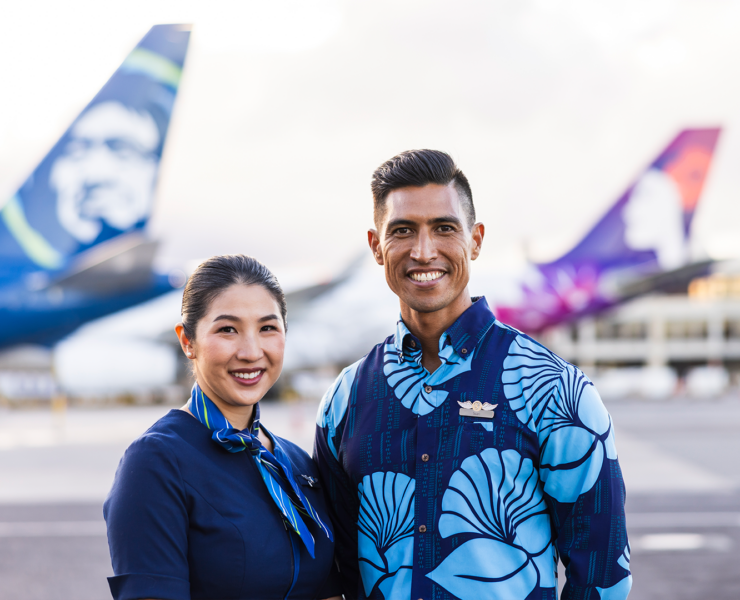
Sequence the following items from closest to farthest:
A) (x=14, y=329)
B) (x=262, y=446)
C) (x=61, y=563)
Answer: (x=262, y=446) → (x=61, y=563) → (x=14, y=329)

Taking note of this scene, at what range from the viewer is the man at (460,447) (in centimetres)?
164

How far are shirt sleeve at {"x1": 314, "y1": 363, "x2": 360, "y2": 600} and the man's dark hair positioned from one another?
0.53 meters

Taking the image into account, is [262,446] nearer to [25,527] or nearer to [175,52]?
[25,527]

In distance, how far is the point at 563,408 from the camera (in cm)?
166

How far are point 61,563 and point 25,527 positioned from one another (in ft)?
4.38

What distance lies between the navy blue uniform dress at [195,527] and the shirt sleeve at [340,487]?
20cm

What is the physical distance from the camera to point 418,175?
5.79 ft

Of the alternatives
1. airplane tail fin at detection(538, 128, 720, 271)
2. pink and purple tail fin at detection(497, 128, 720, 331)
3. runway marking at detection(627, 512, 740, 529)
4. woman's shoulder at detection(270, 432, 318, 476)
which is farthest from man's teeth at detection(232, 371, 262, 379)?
airplane tail fin at detection(538, 128, 720, 271)

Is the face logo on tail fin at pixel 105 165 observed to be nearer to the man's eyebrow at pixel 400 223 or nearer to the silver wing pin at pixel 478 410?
the man's eyebrow at pixel 400 223

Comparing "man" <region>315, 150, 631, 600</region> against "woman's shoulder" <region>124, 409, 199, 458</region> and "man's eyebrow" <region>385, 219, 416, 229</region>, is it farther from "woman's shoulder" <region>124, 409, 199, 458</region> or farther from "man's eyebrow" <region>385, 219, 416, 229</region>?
"woman's shoulder" <region>124, 409, 199, 458</region>

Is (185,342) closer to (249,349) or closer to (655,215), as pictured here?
(249,349)

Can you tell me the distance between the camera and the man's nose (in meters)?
1.75

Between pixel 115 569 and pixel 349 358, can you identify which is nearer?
pixel 115 569

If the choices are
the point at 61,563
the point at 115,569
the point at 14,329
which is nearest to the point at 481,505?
the point at 115,569
